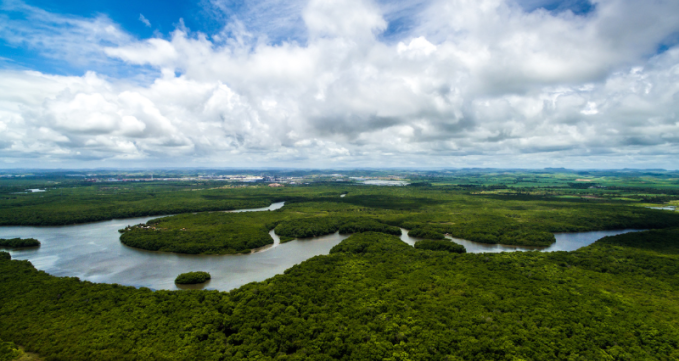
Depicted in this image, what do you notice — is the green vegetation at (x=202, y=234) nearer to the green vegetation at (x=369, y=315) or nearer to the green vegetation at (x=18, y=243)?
the green vegetation at (x=18, y=243)

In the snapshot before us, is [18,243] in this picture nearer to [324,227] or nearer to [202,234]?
[202,234]

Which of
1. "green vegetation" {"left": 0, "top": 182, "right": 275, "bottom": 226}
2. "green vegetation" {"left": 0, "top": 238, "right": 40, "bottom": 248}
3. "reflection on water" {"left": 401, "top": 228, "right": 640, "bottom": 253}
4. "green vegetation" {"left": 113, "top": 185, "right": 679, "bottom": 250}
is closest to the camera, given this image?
"green vegetation" {"left": 0, "top": 238, "right": 40, "bottom": 248}

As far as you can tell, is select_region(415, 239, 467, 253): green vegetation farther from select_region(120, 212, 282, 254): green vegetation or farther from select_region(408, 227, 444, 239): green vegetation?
select_region(120, 212, 282, 254): green vegetation

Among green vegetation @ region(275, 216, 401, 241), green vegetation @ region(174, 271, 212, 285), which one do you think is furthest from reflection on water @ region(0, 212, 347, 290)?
green vegetation @ region(275, 216, 401, 241)

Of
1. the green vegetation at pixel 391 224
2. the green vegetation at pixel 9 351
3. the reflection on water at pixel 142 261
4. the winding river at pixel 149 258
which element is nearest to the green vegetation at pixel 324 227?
the green vegetation at pixel 391 224

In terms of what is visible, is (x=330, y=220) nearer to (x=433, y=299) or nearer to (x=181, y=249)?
(x=181, y=249)

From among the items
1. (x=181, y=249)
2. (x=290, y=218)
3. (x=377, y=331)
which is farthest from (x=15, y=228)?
(x=377, y=331)
